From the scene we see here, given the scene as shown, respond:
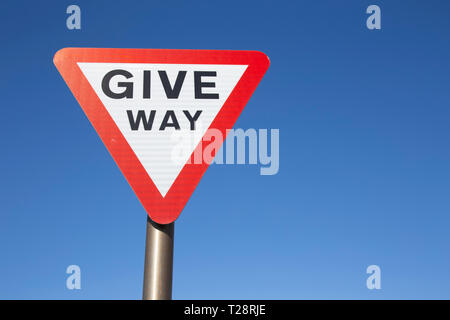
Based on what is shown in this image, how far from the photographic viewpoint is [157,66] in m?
1.12

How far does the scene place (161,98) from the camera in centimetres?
110

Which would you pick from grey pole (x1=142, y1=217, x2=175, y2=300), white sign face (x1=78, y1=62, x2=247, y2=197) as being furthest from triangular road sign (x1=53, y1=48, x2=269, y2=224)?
grey pole (x1=142, y1=217, x2=175, y2=300)

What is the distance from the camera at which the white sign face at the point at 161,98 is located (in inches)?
42.3

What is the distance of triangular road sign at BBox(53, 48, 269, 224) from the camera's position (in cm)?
106

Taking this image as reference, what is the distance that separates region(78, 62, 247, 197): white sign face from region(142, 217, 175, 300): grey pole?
0.72ft

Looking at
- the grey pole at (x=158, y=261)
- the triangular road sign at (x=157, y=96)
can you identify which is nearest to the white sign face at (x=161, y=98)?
the triangular road sign at (x=157, y=96)

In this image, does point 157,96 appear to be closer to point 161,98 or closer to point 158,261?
point 161,98

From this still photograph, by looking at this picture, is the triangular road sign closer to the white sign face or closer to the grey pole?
the white sign face

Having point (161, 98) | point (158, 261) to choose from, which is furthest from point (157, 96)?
point (158, 261)
